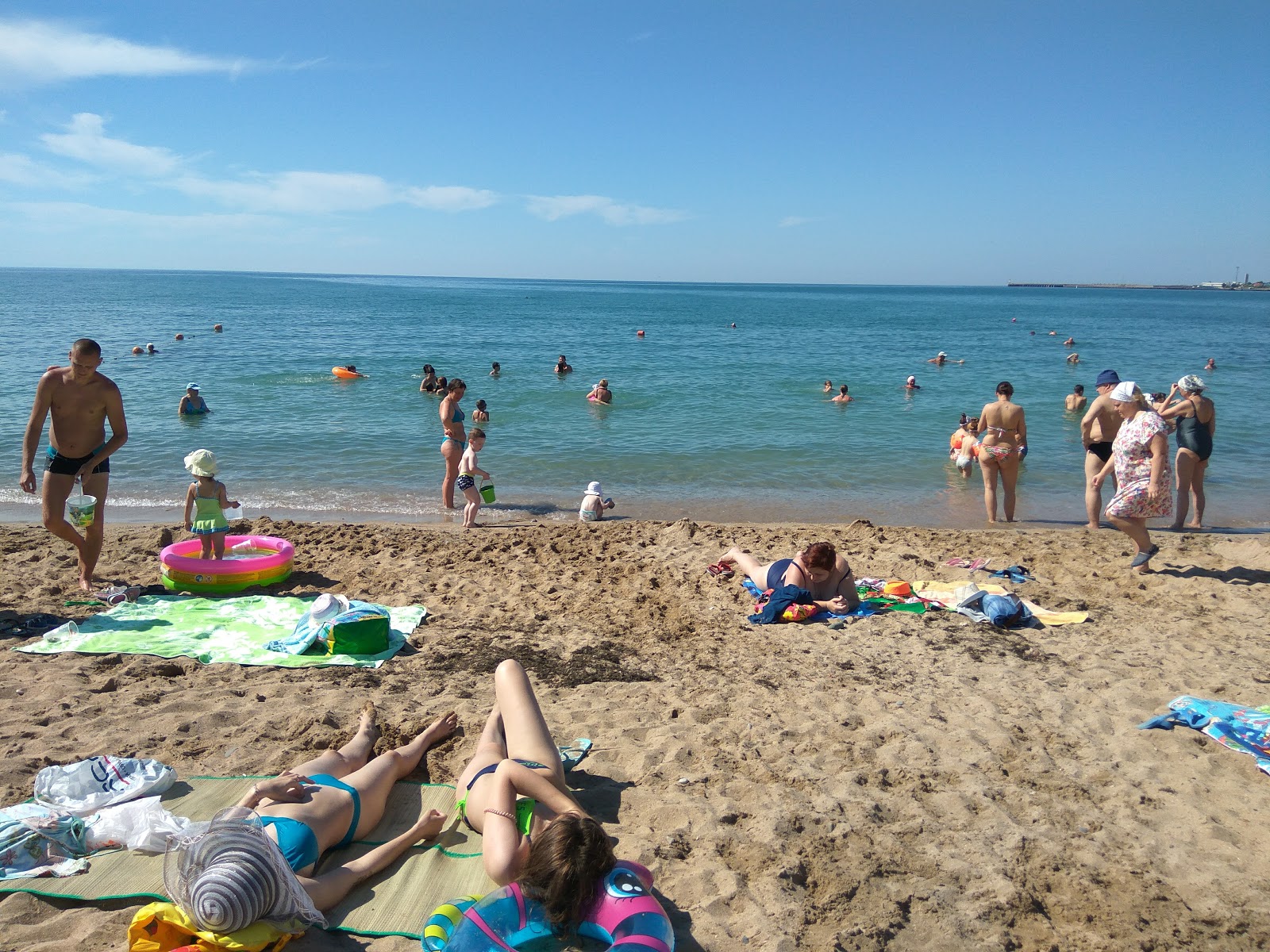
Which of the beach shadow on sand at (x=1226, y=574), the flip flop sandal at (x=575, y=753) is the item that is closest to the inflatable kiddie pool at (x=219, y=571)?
the flip flop sandal at (x=575, y=753)

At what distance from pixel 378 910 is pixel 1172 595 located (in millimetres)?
6711

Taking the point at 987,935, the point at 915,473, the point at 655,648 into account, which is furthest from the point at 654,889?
the point at 915,473

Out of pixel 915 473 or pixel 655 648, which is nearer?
pixel 655 648

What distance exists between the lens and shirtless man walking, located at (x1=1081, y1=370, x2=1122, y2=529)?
9.16 metres

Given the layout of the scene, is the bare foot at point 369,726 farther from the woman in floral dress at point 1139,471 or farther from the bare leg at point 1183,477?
the bare leg at point 1183,477

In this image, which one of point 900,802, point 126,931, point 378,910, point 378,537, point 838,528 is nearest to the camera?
point 126,931

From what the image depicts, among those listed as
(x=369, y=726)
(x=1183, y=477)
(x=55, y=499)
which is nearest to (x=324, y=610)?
(x=369, y=726)

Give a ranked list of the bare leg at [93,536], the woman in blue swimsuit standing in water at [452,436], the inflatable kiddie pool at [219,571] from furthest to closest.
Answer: the woman in blue swimsuit standing in water at [452,436], the inflatable kiddie pool at [219,571], the bare leg at [93,536]

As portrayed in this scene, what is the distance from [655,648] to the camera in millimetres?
5930

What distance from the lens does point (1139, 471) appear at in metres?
7.32

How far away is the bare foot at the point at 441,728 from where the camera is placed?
168 inches

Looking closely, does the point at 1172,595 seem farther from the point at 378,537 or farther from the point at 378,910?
the point at 378,537

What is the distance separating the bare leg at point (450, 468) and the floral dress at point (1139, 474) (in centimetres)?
771

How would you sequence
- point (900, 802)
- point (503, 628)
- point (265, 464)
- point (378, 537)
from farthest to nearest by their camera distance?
point (265, 464), point (378, 537), point (503, 628), point (900, 802)
